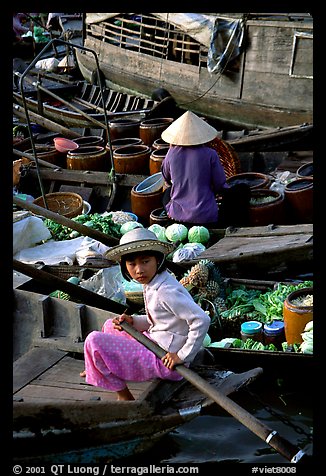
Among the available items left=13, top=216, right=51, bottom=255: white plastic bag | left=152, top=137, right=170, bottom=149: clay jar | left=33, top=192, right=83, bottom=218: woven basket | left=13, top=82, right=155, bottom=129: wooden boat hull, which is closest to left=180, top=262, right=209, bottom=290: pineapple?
left=13, top=216, right=51, bottom=255: white plastic bag

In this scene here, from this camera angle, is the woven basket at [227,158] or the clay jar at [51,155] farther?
the clay jar at [51,155]

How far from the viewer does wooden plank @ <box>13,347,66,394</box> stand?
4.74 meters

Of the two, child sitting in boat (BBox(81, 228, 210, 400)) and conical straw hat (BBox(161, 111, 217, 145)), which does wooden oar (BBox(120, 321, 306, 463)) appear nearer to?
child sitting in boat (BBox(81, 228, 210, 400))

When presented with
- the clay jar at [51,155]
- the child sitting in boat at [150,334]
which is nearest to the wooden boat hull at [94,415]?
the child sitting in boat at [150,334]

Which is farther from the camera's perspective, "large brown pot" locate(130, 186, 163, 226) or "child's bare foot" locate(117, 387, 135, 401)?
"large brown pot" locate(130, 186, 163, 226)

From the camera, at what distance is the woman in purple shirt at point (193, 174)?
24.4ft

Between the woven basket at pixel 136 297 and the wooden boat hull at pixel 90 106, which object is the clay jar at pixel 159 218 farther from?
the wooden boat hull at pixel 90 106

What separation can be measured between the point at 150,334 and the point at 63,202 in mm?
4179

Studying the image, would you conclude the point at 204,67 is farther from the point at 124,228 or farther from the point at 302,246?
the point at 302,246

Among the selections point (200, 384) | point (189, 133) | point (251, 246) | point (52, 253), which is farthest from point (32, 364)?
point (189, 133)

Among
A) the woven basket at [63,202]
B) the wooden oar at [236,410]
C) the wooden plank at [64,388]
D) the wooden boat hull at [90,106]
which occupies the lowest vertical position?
the wooden boat hull at [90,106]

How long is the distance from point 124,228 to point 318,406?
389 cm

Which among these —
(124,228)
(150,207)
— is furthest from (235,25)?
(124,228)

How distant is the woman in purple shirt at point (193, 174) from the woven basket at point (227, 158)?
3.41 feet
